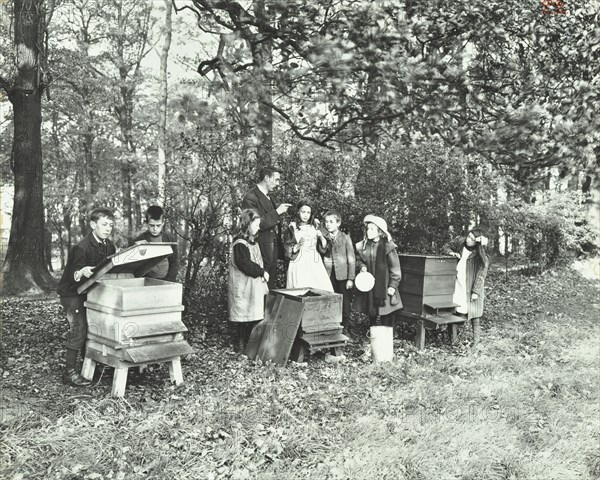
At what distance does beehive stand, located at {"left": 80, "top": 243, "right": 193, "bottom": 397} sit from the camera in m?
4.98

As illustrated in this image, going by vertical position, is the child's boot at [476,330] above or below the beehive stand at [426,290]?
below

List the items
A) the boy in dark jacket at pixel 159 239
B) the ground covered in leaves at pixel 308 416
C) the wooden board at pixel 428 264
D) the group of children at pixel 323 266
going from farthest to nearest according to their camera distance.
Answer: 1. the wooden board at pixel 428 264
2. the group of children at pixel 323 266
3. the boy in dark jacket at pixel 159 239
4. the ground covered in leaves at pixel 308 416

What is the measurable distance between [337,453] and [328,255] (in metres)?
3.70

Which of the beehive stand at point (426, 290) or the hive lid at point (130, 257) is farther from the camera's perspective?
the beehive stand at point (426, 290)

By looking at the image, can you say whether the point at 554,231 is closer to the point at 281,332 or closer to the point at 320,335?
the point at 320,335

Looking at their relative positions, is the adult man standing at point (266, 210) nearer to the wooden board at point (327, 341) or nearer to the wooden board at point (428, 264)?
the wooden board at point (327, 341)

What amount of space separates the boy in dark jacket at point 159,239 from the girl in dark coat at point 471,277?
419 cm

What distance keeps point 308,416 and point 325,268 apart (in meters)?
2.97

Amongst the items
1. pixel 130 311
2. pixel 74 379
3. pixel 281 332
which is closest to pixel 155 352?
pixel 130 311

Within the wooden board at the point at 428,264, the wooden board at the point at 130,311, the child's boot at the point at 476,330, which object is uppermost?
the wooden board at the point at 428,264

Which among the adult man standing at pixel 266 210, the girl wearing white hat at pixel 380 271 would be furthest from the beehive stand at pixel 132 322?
the girl wearing white hat at pixel 380 271

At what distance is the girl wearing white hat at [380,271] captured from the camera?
282 inches

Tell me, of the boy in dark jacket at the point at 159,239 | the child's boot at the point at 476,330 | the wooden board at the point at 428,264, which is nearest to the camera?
the boy in dark jacket at the point at 159,239

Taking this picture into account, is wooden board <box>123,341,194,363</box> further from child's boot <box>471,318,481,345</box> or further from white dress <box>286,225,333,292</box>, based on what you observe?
child's boot <box>471,318,481,345</box>
